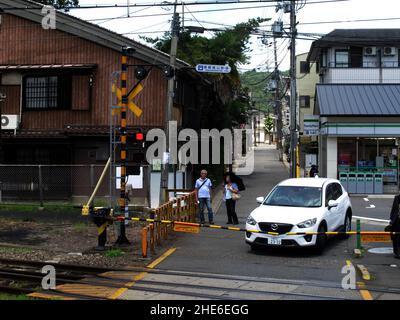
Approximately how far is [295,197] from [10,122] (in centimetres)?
1543

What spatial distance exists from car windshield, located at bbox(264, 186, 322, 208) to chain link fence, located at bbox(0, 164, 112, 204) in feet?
34.4

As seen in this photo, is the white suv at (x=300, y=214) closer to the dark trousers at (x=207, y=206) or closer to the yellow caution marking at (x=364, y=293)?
the yellow caution marking at (x=364, y=293)

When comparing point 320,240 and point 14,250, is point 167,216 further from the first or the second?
point 320,240

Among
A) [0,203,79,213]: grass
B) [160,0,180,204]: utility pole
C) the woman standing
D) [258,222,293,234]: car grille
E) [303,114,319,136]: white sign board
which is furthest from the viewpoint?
[303,114,319,136]: white sign board

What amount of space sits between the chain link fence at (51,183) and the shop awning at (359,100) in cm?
1235

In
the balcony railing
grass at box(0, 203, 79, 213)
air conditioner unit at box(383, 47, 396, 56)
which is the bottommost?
grass at box(0, 203, 79, 213)

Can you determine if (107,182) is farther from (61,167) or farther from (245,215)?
(245,215)

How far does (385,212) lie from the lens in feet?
70.7

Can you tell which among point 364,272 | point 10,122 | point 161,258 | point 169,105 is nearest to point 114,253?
point 161,258

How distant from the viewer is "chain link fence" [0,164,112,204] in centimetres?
2285

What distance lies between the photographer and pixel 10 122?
24.3 meters

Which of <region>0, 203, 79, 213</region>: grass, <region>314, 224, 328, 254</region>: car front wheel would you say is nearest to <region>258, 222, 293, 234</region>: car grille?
<region>314, 224, 328, 254</region>: car front wheel

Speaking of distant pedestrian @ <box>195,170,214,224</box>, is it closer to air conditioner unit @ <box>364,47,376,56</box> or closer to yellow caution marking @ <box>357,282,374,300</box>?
yellow caution marking @ <box>357,282,374,300</box>
